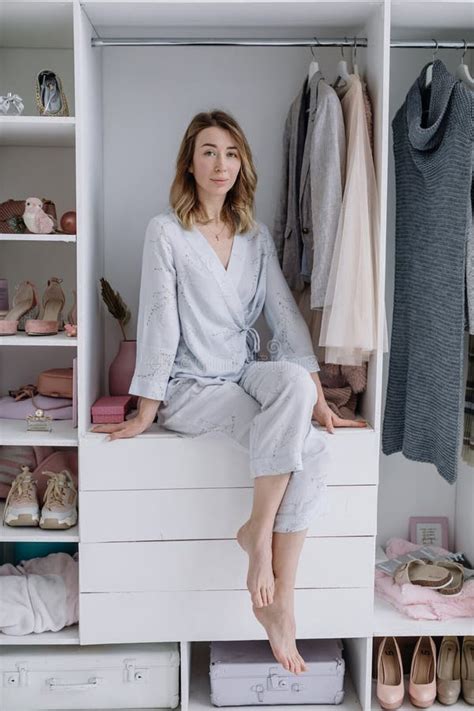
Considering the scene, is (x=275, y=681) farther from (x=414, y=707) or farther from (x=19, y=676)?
(x=19, y=676)

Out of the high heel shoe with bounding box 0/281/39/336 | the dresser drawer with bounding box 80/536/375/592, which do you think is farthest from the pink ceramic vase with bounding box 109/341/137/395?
the dresser drawer with bounding box 80/536/375/592

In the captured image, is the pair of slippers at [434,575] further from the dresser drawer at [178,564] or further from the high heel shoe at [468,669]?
the dresser drawer at [178,564]

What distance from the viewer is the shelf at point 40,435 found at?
2.31m

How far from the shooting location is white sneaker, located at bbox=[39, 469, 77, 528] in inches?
94.1

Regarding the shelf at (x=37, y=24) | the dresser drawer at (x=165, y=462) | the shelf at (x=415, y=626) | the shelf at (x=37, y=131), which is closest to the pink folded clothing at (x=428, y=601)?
the shelf at (x=415, y=626)

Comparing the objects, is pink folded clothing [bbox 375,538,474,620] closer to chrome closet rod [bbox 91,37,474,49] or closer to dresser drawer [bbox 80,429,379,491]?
dresser drawer [bbox 80,429,379,491]

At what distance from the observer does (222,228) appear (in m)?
2.44

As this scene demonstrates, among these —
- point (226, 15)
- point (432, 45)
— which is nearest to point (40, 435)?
point (226, 15)

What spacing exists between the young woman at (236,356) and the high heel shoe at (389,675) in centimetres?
43

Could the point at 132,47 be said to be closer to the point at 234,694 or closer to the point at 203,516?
the point at 203,516

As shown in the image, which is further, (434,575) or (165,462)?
(434,575)

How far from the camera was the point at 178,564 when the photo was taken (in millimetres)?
2334

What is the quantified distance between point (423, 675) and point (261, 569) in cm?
75

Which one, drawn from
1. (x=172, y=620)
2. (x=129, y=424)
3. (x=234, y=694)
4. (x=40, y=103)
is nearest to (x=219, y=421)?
(x=129, y=424)
